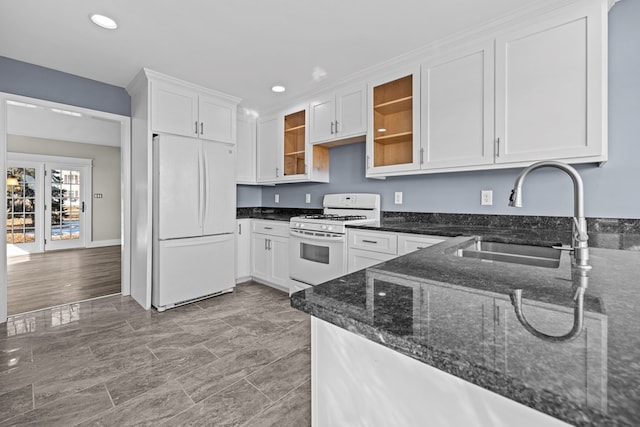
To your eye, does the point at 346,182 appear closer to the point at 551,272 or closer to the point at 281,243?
the point at 281,243

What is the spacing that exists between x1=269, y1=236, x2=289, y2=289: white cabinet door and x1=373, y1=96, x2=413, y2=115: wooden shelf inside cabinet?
70.2 inches

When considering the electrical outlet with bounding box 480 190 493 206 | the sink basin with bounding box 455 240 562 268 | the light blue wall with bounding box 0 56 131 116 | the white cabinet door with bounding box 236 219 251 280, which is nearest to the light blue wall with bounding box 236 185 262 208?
the white cabinet door with bounding box 236 219 251 280

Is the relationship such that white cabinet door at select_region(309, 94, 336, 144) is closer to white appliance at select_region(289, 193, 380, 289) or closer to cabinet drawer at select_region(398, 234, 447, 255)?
white appliance at select_region(289, 193, 380, 289)

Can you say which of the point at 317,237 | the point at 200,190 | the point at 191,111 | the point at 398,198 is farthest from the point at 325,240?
the point at 191,111

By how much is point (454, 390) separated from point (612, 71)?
262cm

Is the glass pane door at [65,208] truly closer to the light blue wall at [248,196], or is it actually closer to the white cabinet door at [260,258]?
the light blue wall at [248,196]

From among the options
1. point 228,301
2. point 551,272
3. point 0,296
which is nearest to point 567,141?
point 551,272

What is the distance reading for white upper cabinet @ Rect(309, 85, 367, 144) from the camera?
3.08 m

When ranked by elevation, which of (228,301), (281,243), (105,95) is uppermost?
(105,95)

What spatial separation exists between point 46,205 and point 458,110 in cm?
802

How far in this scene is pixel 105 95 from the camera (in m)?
3.38

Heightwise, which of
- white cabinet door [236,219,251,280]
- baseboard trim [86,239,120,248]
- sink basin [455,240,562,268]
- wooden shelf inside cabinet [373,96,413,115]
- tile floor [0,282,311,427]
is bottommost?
tile floor [0,282,311,427]

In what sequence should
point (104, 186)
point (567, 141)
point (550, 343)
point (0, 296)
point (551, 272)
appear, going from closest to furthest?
point (550, 343) → point (551, 272) → point (567, 141) → point (0, 296) → point (104, 186)

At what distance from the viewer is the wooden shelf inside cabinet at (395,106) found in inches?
111
